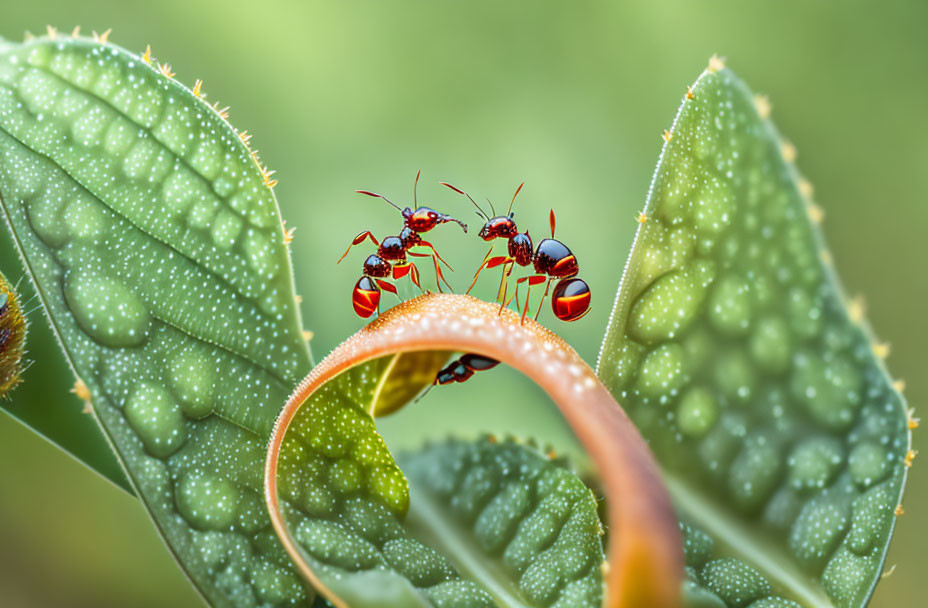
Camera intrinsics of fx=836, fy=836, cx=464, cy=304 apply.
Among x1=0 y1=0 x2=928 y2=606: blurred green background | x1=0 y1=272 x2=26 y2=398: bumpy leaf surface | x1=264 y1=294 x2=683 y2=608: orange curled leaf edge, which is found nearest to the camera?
x1=264 y1=294 x2=683 y2=608: orange curled leaf edge

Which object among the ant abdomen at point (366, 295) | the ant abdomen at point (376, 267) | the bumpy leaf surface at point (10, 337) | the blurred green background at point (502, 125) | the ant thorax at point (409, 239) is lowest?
the bumpy leaf surface at point (10, 337)

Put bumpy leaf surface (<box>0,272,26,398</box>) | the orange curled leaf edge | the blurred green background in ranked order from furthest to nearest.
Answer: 1. the blurred green background
2. bumpy leaf surface (<box>0,272,26,398</box>)
3. the orange curled leaf edge

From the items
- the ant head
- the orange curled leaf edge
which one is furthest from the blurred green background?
the orange curled leaf edge

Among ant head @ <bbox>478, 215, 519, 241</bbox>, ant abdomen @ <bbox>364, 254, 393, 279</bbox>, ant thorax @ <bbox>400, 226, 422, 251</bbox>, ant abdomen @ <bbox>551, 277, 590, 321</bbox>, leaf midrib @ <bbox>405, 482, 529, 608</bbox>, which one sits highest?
ant head @ <bbox>478, 215, 519, 241</bbox>

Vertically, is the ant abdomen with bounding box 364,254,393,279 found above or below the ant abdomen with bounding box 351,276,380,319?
above

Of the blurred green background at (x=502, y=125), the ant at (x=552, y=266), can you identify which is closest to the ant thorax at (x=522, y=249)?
the ant at (x=552, y=266)

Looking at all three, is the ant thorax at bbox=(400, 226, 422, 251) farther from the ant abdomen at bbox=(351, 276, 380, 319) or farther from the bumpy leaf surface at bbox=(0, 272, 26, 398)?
the bumpy leaf surface at bbox=(0, 272, 26, 398)

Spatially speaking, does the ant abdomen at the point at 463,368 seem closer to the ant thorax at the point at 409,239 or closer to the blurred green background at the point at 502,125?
the ant thorax at the point at 409,239
